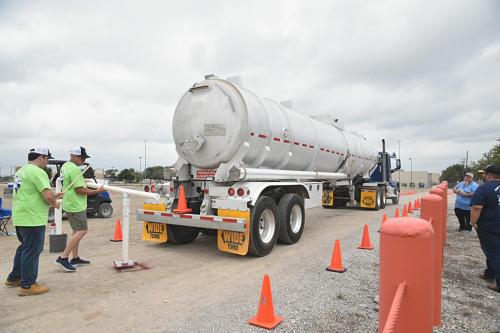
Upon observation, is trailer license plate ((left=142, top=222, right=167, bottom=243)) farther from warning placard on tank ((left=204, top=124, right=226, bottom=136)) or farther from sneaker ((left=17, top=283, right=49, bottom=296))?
sneaker ((left=17, top=283, right=49, bottom=296))

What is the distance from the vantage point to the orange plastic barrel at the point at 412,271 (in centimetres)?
217

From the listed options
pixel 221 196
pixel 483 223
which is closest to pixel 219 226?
pixel 221 196

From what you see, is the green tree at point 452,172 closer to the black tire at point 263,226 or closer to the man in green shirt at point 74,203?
the black tire at point 263,226

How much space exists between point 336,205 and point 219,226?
1151 cm

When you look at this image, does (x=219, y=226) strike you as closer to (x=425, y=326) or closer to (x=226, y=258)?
(x=226, y=258)

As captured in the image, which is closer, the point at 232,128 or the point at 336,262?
the point at 336,262

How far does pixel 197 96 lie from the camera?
24.6 feet

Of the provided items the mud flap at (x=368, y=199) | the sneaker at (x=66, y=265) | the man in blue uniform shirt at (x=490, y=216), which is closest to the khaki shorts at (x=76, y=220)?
the sneaker at (x=66, y=265)

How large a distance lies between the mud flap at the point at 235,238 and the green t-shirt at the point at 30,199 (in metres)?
2.92

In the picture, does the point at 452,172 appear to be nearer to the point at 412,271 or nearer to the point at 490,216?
the point at 490,216

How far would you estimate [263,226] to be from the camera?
7.10 metres

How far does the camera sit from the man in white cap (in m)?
9.45

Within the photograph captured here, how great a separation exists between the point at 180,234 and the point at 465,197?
7380mm

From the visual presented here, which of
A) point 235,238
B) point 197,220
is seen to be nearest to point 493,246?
point 235,238
